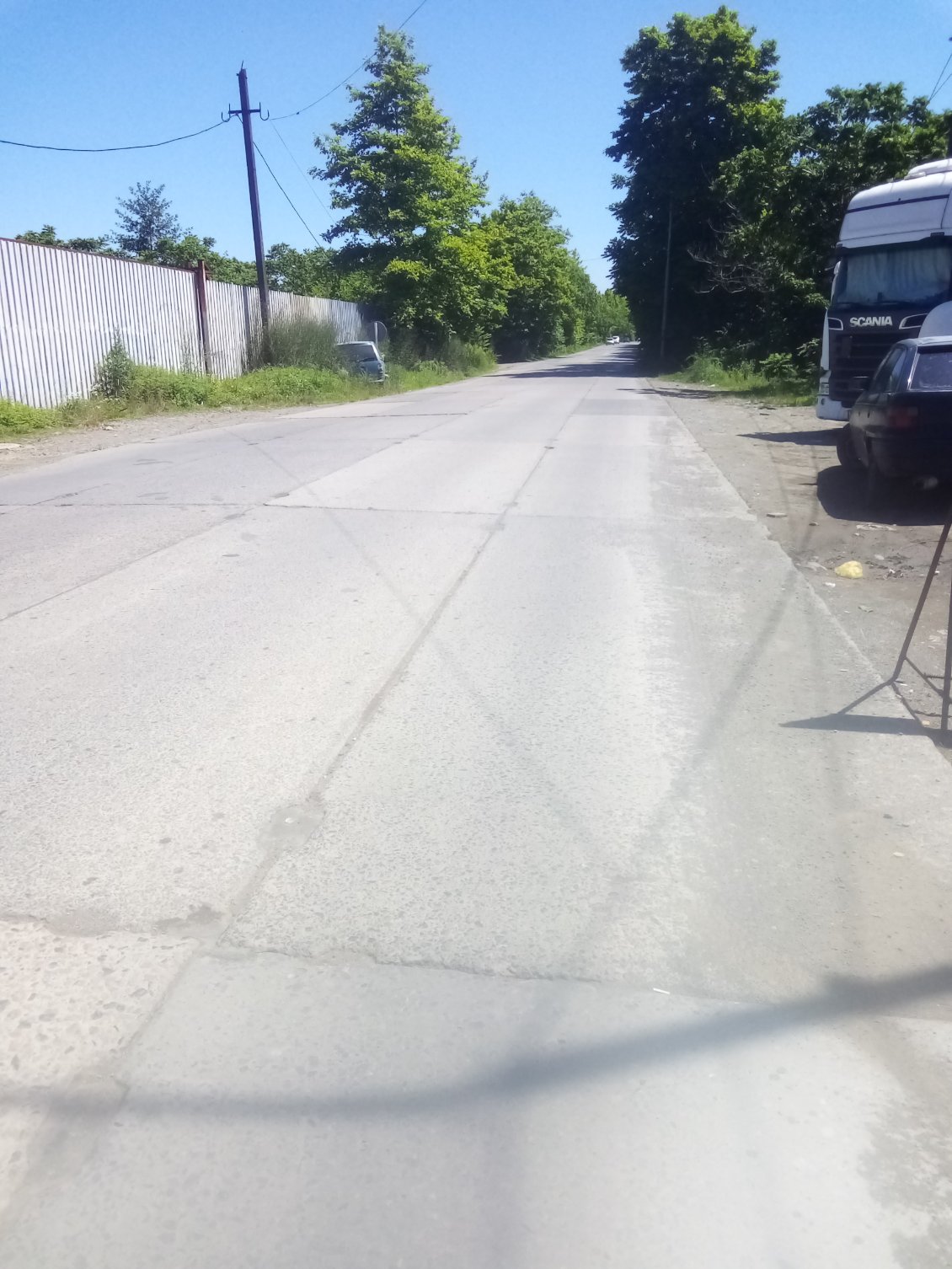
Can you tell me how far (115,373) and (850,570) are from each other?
19523mm

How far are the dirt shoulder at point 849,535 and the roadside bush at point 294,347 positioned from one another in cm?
1575

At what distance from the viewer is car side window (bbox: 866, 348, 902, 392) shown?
12.3 meters

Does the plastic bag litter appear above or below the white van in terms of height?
below

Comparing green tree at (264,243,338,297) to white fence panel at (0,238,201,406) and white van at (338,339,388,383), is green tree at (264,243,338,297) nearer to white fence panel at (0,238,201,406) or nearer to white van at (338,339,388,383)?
white van at (338,339,388,383)

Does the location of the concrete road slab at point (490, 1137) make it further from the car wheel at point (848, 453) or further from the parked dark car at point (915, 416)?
the car wheel at point (848, 453)

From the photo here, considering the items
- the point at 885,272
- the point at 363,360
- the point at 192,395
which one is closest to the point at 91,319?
the point at 192,395

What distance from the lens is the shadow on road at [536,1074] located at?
2.85 meters

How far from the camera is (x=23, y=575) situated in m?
8.73

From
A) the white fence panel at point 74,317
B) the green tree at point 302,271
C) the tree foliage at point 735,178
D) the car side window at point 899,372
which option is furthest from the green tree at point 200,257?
the car side window at point 899,372

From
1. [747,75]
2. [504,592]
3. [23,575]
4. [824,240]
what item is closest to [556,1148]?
[504,592]

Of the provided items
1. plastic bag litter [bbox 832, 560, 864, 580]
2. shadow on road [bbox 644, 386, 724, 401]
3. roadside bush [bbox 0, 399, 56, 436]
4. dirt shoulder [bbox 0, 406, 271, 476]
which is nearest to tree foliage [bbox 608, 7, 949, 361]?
shadow on road [bbox 644, 386, 724, 401]

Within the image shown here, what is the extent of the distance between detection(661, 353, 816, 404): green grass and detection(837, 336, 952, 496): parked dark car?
716 inches

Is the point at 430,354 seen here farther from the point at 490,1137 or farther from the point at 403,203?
the point at 490,1137

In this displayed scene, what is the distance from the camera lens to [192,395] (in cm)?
2680
